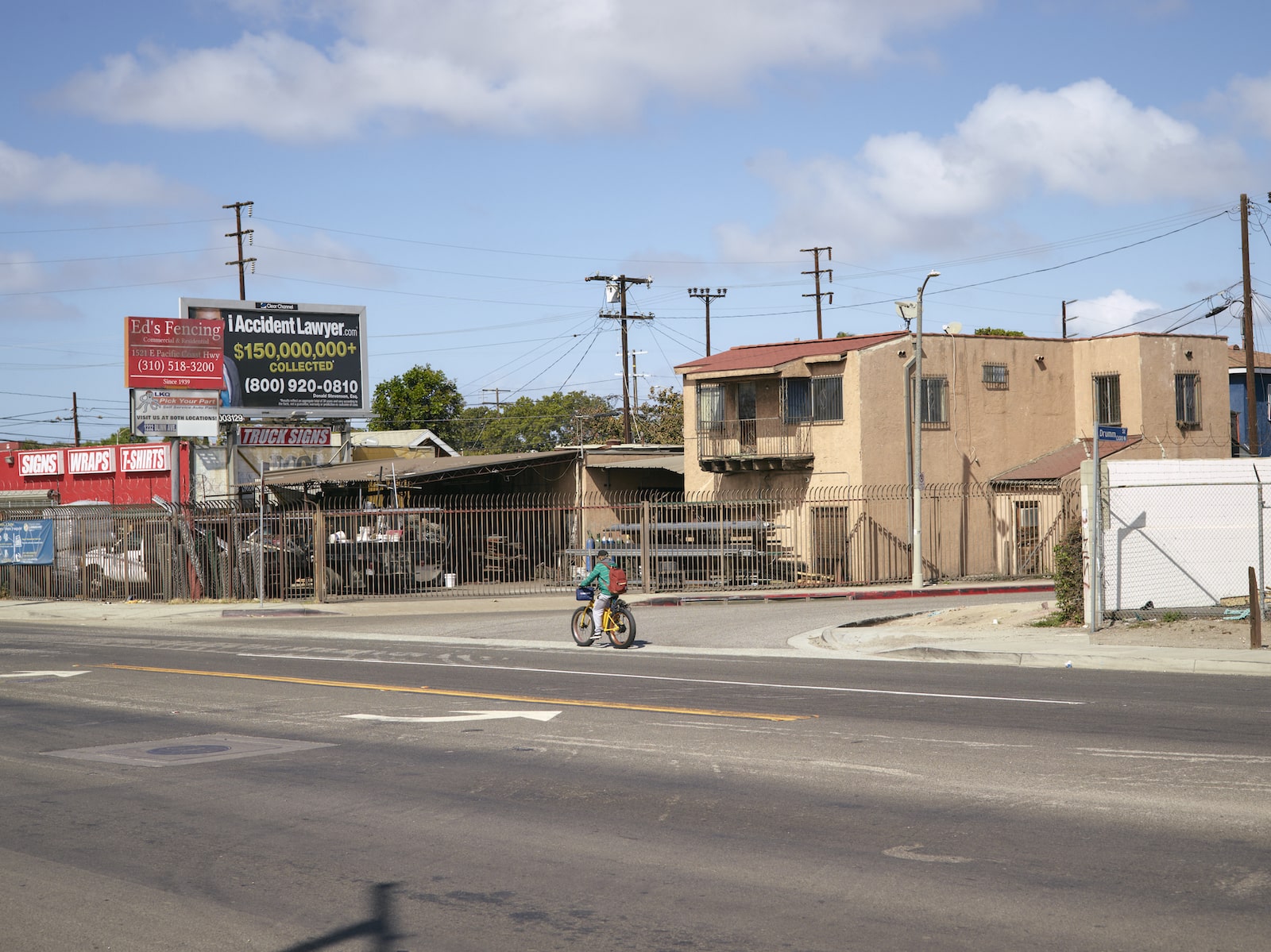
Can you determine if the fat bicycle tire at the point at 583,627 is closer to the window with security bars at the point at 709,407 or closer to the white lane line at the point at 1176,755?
the white lane line at the point at 1176,755

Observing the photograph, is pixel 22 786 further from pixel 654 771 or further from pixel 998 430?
pixel 998 430

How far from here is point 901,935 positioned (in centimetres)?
540

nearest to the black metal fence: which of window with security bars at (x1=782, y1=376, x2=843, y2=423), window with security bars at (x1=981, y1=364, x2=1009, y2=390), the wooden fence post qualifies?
window with security bars at (x1=782, y1=376, x2=843, y2=423)

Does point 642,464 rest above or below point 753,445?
below

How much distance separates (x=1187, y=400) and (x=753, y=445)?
14258mm

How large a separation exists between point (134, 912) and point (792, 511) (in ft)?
103

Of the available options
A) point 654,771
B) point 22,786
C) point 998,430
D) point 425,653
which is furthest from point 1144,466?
point 998,430

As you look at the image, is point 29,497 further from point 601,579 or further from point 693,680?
point 693,680

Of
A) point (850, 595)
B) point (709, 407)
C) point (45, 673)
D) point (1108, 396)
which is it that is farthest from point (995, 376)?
point (45, 673)

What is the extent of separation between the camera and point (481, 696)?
13.6m

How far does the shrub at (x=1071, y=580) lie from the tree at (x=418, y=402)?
53458 millimetres

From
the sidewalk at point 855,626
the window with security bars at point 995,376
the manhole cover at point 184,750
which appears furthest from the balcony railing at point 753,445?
the manhole cover at point 184,750

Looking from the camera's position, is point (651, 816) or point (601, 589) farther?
point (601, 589)

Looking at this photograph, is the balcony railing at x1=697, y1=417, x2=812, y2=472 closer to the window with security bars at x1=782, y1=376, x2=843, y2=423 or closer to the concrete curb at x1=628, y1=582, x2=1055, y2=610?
the window with security bars at x1=782, y1=376, x2=843, y2=423
